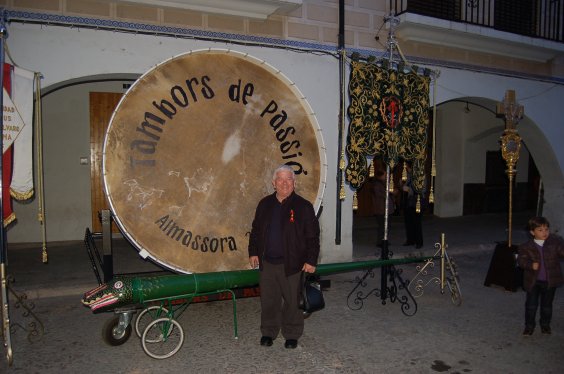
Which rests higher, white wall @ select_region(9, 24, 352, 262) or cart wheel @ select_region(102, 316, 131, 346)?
white wall @ select_region(9, 24, 352, 262)

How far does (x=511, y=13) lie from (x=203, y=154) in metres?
8.10

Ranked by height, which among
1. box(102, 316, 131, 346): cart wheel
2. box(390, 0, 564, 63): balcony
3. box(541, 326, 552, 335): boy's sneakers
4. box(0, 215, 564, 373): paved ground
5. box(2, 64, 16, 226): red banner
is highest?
box(390, 0, 564, 63): balcony

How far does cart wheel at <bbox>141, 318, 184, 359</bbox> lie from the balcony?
586cm

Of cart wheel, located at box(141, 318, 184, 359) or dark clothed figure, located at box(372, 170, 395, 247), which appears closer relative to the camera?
cart wheel, located at box(141, 318, 184, 359)

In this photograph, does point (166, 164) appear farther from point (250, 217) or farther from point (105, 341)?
point (105, 341)

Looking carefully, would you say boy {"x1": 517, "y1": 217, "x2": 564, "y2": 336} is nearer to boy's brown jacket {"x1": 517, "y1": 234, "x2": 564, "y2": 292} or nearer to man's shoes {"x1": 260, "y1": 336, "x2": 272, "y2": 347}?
boy's brown jacket {"x1": 517, "y1": 234, "x2": 564, "y2": 292}

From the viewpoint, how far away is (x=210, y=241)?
Answer: 15.8 feet

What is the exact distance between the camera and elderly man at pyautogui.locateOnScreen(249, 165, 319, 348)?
4.51 meters

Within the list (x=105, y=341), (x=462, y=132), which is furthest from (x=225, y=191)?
(x=462, y=132)

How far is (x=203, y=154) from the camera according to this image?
4824 millimetres

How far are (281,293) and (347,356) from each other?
2.74ft

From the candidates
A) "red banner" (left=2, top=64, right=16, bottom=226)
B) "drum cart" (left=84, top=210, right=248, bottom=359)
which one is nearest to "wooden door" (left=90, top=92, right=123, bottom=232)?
"red banner" (left=2, top=64, right=16, bottom=226)

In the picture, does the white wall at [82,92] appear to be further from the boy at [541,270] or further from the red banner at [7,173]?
the boy at [541,270]


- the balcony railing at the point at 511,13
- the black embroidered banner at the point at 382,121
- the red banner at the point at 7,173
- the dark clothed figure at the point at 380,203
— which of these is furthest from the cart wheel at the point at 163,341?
the balcony railing at the point at 511,13
